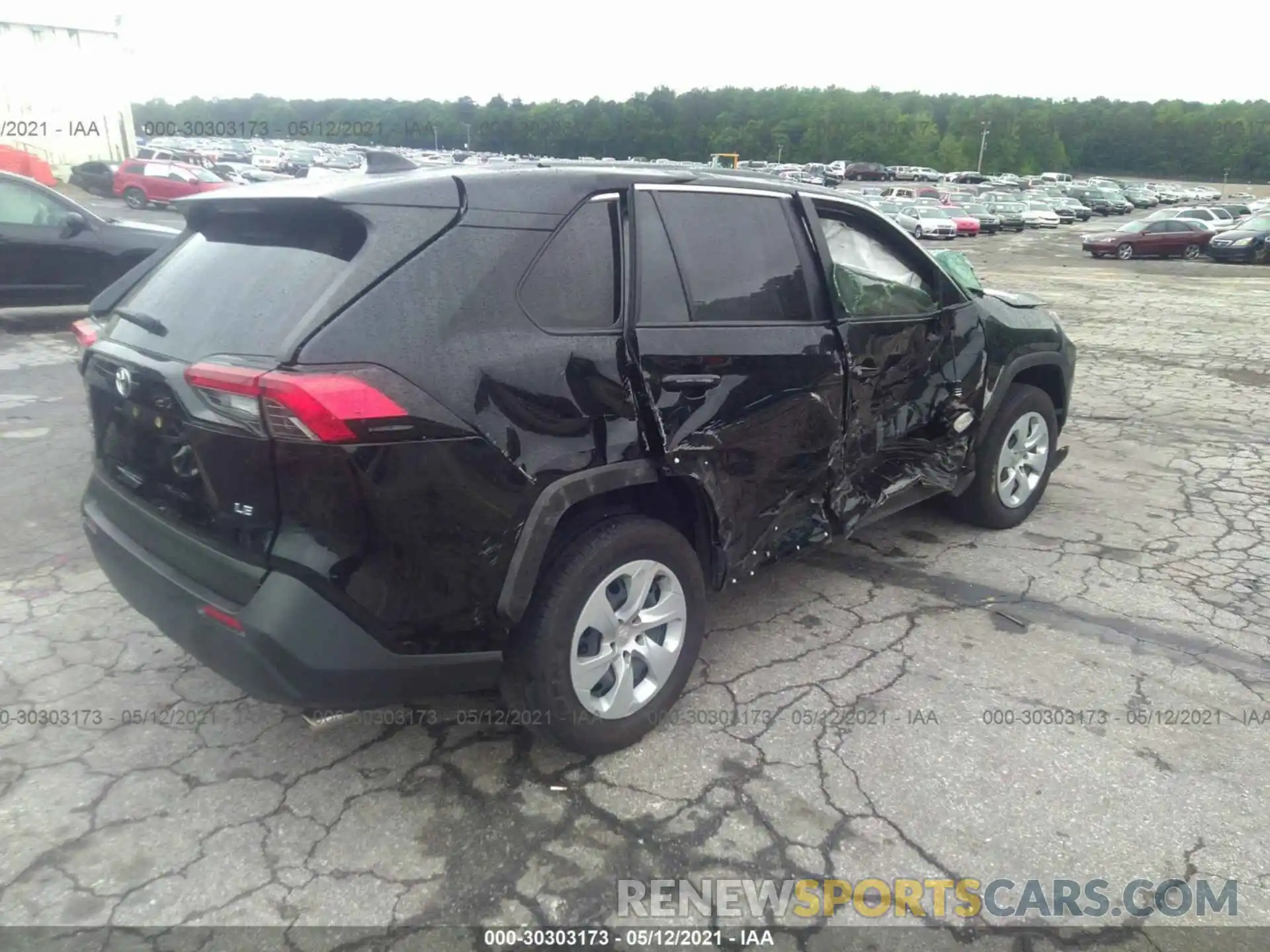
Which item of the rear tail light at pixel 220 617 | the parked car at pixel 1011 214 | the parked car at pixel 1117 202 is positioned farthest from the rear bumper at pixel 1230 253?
the parked car at pixel 1117 202

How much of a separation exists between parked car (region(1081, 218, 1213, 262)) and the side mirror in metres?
27.8

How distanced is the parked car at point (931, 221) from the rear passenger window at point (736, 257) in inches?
1257

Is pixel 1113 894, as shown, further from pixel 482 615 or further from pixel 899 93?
pixel 899 93

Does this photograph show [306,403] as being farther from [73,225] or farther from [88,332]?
[73,225]

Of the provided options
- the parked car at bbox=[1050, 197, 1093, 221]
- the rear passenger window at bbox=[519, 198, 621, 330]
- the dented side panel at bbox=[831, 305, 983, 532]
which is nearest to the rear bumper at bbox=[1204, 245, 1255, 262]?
the parked car at bbox=[1050, 197, 1093, 221]

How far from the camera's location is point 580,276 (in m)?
2.75

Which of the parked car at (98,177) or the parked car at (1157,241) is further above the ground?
the parked car at (98,177)

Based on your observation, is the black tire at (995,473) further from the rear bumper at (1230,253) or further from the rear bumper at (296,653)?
the rear bumper at (1230,253)

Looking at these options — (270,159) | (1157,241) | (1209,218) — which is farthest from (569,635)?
(270,159)

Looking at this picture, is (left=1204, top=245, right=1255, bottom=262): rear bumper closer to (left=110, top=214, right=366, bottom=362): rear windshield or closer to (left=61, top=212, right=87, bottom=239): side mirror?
(left=61, top=212, right=87, bottom=239): side mirror

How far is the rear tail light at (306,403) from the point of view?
7.12ft

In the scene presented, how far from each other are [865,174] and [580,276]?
2981 inches

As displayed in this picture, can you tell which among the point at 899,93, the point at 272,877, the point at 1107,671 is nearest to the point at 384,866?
the point at 272,877

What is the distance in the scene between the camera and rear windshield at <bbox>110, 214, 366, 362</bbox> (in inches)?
94.1
